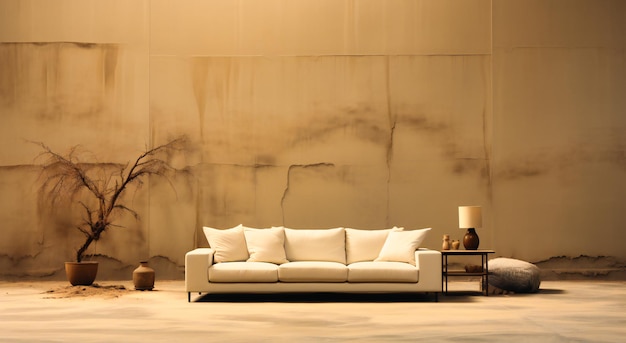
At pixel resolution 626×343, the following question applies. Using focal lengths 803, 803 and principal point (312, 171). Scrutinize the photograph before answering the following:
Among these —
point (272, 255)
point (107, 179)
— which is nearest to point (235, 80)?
point (107, 179)

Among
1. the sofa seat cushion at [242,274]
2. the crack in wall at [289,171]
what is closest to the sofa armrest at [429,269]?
the sofa seat cushion at [242,274]

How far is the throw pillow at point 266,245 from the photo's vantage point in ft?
27.3

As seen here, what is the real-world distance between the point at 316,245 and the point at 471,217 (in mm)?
1696

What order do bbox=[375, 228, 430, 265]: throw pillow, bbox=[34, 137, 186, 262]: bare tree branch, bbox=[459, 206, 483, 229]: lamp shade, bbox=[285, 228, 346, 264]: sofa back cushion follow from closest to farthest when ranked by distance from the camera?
bbox=[375, 228, 430, 265]: throw pillow < bbox=[285, 228, 346, 264]: sofa back cushion < bbox=[459, 206, 483, 229]: lamp shade < bbox=[34, 137, 186, 262]: bare tree branch

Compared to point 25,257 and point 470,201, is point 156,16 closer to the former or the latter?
point 25,257

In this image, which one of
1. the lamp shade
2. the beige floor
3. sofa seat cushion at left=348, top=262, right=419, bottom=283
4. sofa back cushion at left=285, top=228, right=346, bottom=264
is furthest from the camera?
the lamp shade

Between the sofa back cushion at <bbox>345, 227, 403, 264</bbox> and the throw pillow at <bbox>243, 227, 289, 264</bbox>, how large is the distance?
0.71 metres

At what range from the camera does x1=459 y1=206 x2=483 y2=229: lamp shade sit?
8625 millimetres

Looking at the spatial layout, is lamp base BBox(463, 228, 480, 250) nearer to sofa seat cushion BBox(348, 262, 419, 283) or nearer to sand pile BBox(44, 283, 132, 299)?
sofa seat cushion BBox(348, 262, 419, 283)

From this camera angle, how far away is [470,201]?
10102mm

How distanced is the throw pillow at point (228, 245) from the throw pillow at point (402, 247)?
56.3 inches

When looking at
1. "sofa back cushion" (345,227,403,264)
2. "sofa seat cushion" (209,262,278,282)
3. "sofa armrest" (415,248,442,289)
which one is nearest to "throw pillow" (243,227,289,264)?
"sofa seat cushion" (209,262,278,282)

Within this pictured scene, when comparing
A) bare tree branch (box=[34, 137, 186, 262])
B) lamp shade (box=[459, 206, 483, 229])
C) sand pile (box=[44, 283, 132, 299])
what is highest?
bare tree branch (box=[34, 137, 186, 262])

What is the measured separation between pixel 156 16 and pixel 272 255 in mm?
3783
